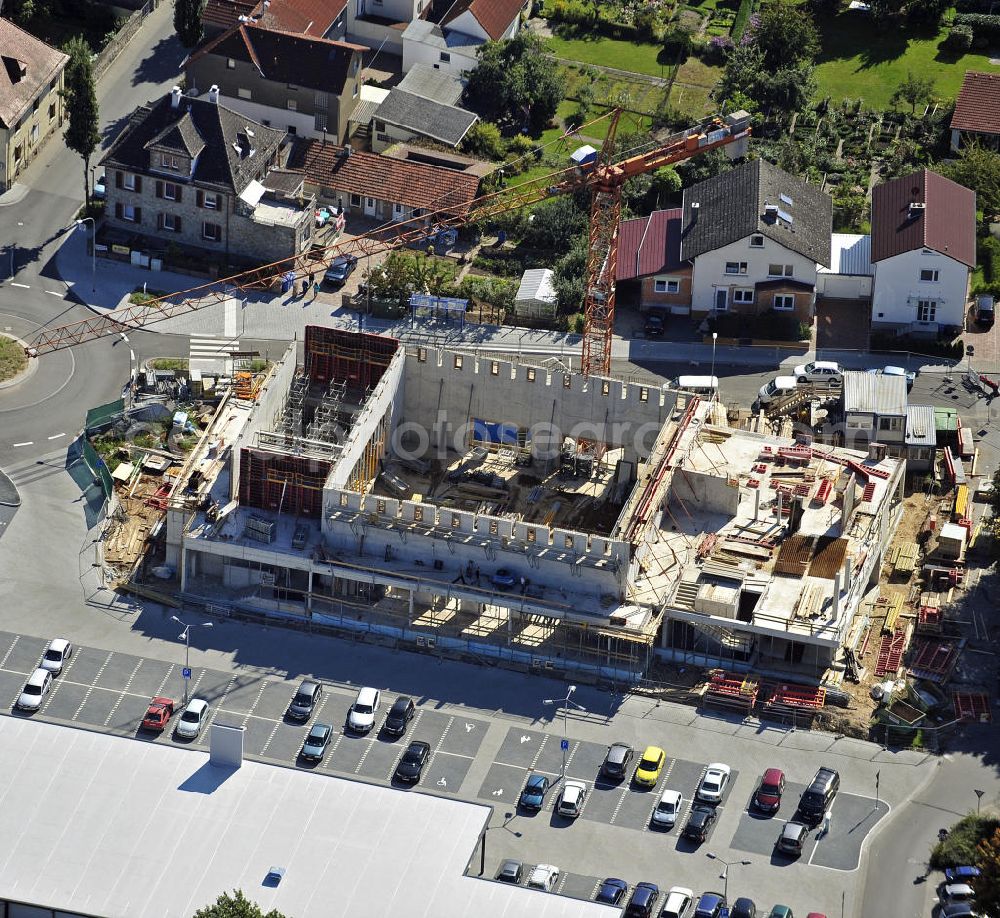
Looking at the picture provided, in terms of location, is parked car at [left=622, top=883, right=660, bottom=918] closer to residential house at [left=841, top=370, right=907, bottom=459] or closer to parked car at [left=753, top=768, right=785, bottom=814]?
parked car at [left=753, top=768, right=785, bottom=814]

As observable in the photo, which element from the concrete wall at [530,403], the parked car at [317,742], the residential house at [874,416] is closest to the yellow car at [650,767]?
the parked car at [317,742]

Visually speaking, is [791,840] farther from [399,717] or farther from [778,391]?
[778,391]

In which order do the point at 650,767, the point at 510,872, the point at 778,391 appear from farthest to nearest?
the point at 778,391 → the point at 650,767 → the point at 510,872

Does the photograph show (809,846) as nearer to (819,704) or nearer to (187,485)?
(819,704)

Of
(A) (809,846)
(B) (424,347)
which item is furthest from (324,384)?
(A) (809,846)

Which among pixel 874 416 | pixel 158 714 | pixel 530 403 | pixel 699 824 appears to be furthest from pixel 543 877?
pixel 874 416

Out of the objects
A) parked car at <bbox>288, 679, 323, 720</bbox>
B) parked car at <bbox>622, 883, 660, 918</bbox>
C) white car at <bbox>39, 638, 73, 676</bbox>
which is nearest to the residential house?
parked car at <bbox>288, 679, 323, 720</bbox>

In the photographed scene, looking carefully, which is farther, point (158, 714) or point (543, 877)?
point (158, 714)
